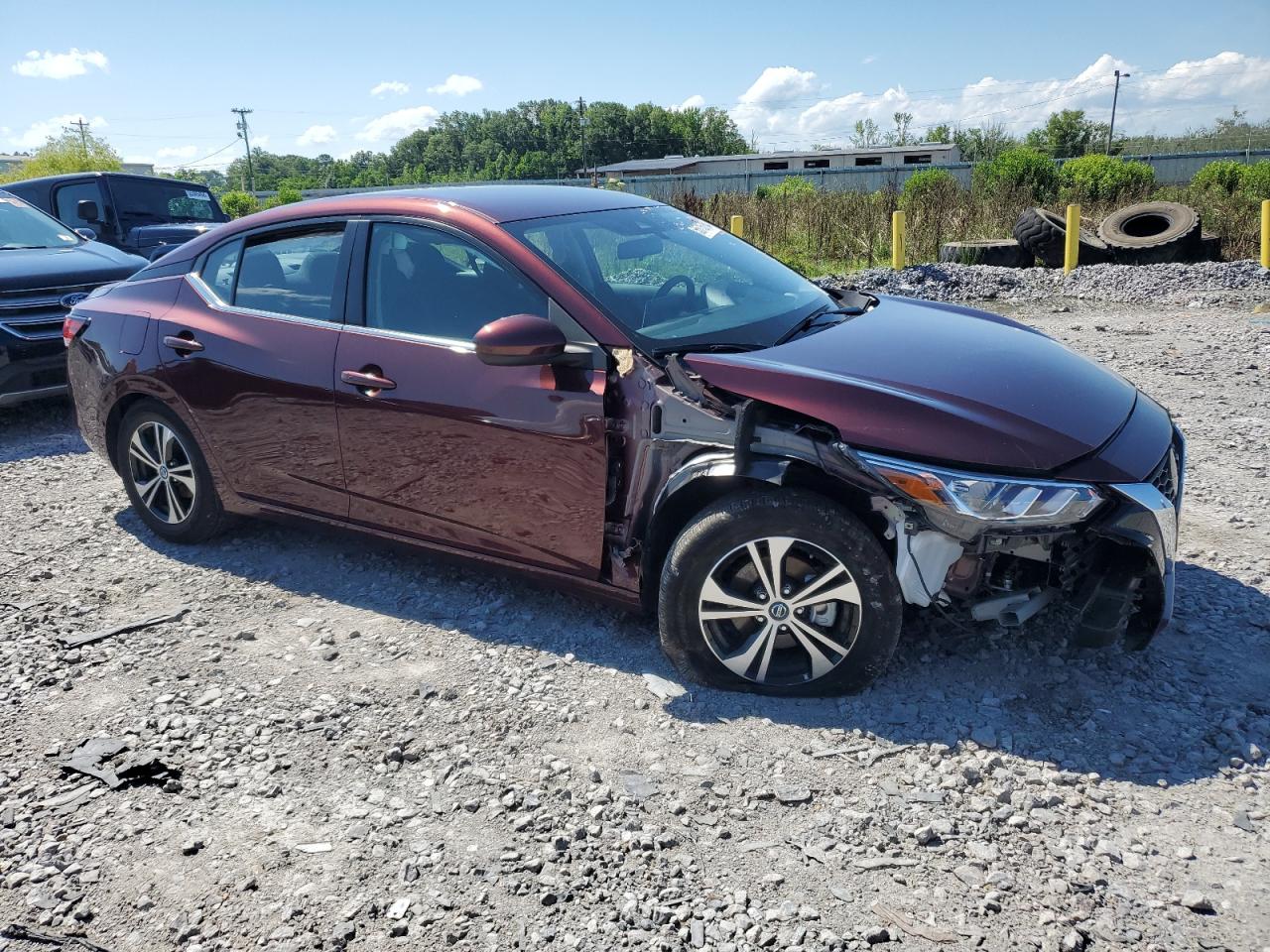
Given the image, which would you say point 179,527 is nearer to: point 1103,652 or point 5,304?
point 5,304

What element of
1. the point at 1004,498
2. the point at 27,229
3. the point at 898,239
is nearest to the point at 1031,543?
the point at 1004,498

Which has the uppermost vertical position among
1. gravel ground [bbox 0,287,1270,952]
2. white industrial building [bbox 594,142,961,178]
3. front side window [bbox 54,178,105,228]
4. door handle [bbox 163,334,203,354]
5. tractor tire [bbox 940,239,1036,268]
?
white industrial building [bbox 594,142,961,178]

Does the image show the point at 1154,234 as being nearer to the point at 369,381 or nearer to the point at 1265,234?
the point at 1265,234

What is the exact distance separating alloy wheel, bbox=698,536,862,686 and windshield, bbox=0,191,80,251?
26.3ft

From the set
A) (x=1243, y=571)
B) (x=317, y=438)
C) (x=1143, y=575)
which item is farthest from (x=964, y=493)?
(x=317, y=438)

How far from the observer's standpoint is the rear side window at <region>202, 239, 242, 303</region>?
471 cm

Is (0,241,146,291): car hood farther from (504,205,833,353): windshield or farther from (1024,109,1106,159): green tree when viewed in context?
(1024,109,1106,159): green tree

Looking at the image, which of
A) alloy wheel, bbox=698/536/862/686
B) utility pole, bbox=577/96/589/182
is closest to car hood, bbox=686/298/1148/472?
alloy wheel, bbox=698/536/862/686

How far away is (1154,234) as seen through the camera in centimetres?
1534

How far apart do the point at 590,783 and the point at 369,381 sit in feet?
6.32

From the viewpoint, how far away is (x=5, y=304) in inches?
292

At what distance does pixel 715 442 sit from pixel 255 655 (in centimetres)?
210

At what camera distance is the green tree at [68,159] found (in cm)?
5405

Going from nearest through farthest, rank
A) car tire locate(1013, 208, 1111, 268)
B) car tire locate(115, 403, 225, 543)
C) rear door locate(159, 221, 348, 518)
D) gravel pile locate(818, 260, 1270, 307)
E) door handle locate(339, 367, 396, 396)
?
door handle locate(339, 367, 396, 396), rear door locate(159, 221, 348, 518), car tire locate(115, 403, 225, 543), gravel pile locate(818, 260, 1270, 307), car tire locate(1013, 208, 1111, 268)
